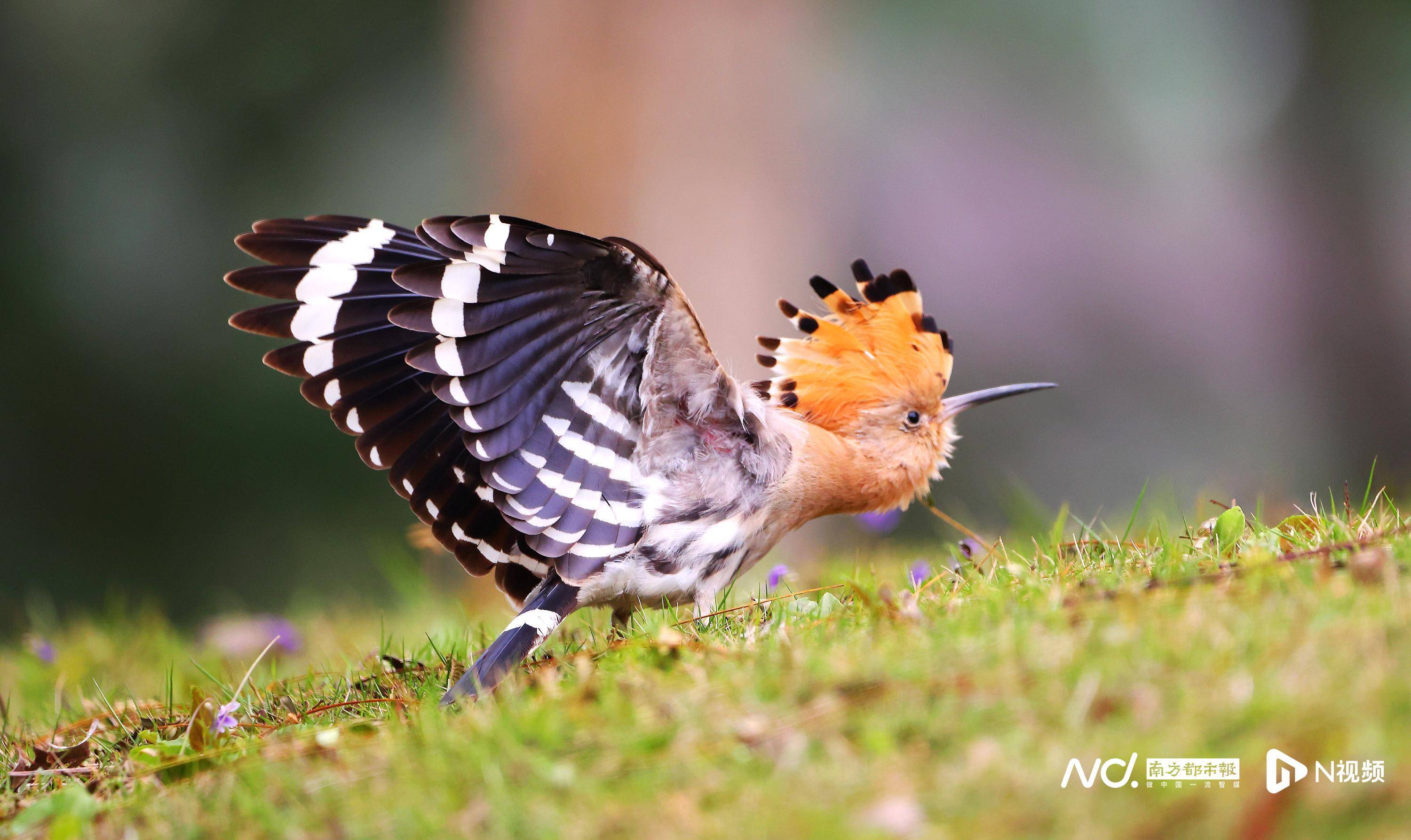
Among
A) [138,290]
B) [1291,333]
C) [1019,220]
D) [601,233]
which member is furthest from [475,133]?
[1291,333]

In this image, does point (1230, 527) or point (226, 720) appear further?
point (1230, 527)

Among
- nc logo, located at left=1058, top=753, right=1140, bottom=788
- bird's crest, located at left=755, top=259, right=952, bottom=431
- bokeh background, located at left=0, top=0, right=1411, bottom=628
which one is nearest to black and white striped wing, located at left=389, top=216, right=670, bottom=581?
bird's crest, located at left=755, top=259, right=952, bottom=431

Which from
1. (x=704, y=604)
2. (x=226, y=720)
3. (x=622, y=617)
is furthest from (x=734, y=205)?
(x=226, y=720)
